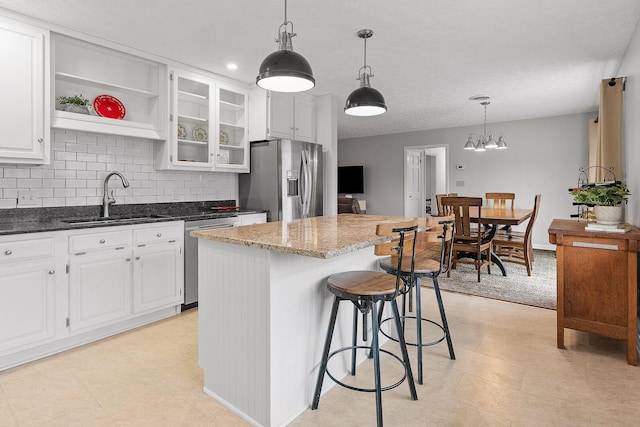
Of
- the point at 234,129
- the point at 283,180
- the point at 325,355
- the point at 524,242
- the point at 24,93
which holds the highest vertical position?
the point at 234,129

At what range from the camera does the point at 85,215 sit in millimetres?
3355

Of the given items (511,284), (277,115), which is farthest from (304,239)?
(511,284)

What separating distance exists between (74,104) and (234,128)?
1.78 metres

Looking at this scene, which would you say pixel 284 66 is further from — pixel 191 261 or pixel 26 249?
pixel 191 261

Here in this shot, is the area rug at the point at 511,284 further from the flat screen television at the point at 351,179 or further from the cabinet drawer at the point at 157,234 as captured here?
the flat screen television at the point at 351,179

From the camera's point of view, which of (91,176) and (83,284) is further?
(91,176)

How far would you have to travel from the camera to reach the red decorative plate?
134 inches

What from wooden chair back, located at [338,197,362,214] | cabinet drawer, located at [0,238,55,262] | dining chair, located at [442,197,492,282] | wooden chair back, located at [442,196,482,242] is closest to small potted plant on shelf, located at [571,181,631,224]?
dining chair, located at [442,197,492,282]

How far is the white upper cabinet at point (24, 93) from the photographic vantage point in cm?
266

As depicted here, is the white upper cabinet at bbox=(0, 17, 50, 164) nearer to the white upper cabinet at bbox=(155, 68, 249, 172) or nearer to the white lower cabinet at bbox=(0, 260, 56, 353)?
the white lower cabinet at bbox=(0, 260, 56, 353)

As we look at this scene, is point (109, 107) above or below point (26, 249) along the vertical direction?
above

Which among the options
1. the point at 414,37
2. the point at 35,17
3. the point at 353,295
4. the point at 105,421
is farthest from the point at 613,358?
the point at 35,17

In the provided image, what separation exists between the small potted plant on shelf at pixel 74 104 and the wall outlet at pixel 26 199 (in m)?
0.75

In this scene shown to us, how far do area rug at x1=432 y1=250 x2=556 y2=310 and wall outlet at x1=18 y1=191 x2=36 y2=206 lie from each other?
12.9 feet
